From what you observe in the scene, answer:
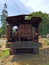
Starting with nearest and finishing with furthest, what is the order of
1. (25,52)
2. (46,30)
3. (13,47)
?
(13,47) < (25,52) < (46,30)

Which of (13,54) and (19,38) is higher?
(19,38)

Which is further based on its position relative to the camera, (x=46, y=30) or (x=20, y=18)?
(x=46, y=30)

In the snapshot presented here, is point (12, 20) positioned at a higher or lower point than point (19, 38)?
higher

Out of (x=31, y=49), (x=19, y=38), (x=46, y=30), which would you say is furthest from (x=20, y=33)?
(x=46, y=30)

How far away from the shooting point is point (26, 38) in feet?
68.4

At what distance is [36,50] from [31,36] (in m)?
1.32

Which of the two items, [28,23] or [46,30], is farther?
[46,30]

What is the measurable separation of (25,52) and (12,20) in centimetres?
302

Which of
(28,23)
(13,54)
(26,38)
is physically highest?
(28,23)

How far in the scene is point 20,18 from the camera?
20.8 metres

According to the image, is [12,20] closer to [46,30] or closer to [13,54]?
[13,54]

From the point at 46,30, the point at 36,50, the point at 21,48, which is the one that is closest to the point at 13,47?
the point at 21,48

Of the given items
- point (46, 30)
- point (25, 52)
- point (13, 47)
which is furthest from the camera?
point (46, 30)

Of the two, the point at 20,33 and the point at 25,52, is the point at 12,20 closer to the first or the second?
the point at 20,33
